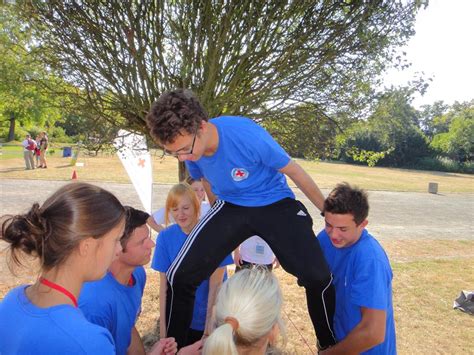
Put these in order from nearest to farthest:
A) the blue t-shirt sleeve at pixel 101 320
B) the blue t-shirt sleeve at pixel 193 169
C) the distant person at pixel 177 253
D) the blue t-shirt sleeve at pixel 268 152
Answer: the blue t-shirt sleeve at pixel 101 320
the blue t-shirt sleeve at pixel 268 152
the blue t-shirt sleeve at pixel 193 169
the distant person at pixel 177 253

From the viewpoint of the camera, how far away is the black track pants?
2611mm

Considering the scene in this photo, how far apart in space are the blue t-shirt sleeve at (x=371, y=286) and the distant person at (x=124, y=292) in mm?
1112

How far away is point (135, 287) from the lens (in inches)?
98.4

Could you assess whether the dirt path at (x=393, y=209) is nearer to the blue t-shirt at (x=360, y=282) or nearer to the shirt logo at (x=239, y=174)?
Answer: the shirt logo at (x=239, y=174)

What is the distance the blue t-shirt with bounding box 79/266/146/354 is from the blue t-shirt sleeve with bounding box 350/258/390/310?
1319 millimetres

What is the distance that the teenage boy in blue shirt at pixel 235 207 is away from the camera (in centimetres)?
253

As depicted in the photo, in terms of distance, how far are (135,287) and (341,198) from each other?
1.41 metres

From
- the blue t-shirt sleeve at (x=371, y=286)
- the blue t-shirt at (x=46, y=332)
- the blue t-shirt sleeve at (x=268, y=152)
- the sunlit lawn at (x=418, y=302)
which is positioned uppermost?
the blue t-shirt sleeve at (x=268, y=152)

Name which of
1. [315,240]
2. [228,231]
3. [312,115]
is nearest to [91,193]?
[228,231]

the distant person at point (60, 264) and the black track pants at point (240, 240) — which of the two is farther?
the black track pants at point (240, 240)

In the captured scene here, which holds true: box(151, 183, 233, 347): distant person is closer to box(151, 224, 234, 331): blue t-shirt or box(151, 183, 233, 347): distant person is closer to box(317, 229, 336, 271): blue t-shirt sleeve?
box(151, 224, 234, 331): blue t-shirt

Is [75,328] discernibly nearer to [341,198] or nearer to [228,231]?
[228,231]

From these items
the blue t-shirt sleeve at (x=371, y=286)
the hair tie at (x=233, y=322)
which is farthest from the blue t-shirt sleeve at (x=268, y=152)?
the hair tie at (x=233, y=322)

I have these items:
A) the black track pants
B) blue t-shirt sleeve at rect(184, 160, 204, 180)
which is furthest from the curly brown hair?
the black track pants
